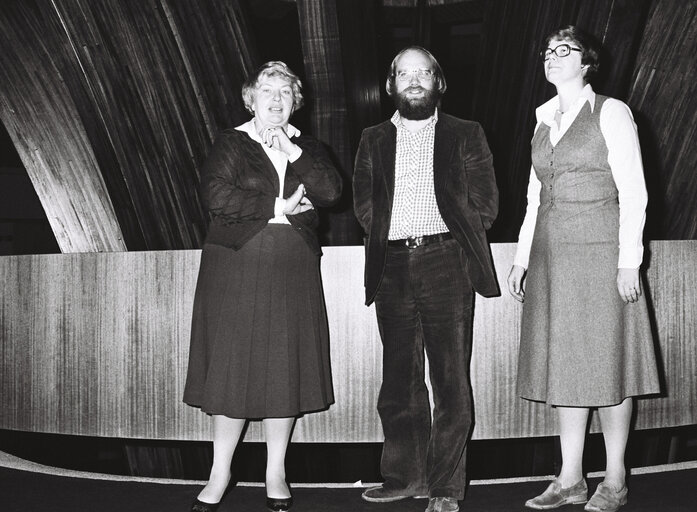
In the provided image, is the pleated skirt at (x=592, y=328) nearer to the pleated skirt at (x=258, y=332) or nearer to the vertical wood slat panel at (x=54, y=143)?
the pleated skirt at (x=258, y=332)

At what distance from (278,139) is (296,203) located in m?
0.24

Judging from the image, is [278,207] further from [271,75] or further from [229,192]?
[271,75]

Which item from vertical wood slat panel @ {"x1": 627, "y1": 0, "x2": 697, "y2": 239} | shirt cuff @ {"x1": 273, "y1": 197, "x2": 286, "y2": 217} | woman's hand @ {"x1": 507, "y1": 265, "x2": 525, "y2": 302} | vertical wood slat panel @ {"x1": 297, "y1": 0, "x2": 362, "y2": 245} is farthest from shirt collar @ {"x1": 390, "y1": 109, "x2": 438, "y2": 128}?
vertical wood slat panel @ {"x1": 627, "y1": 0, "x2": 697, "y2": 239}

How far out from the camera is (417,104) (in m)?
2.74

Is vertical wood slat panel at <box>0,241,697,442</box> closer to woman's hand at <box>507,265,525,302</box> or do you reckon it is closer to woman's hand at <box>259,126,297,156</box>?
woman's hand at <box>507,265,525,302</box>

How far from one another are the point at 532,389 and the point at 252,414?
1.05 m

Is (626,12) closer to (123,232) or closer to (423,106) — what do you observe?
(423,106)

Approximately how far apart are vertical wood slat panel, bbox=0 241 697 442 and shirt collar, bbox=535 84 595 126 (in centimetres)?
73

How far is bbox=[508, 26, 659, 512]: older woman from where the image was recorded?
104 inches

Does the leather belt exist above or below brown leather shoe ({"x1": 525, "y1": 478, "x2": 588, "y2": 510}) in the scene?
above

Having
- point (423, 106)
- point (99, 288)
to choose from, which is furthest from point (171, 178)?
point (423, 106)

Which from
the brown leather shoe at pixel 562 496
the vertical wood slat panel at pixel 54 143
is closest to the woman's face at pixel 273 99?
the brown leather shoe at pixel 562 496

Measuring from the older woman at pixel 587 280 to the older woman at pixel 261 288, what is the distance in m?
0.84

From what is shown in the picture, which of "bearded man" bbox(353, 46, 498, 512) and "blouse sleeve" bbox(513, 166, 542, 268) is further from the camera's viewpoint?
"blouse sleeve" bbox(513, 166, 542, 268)
